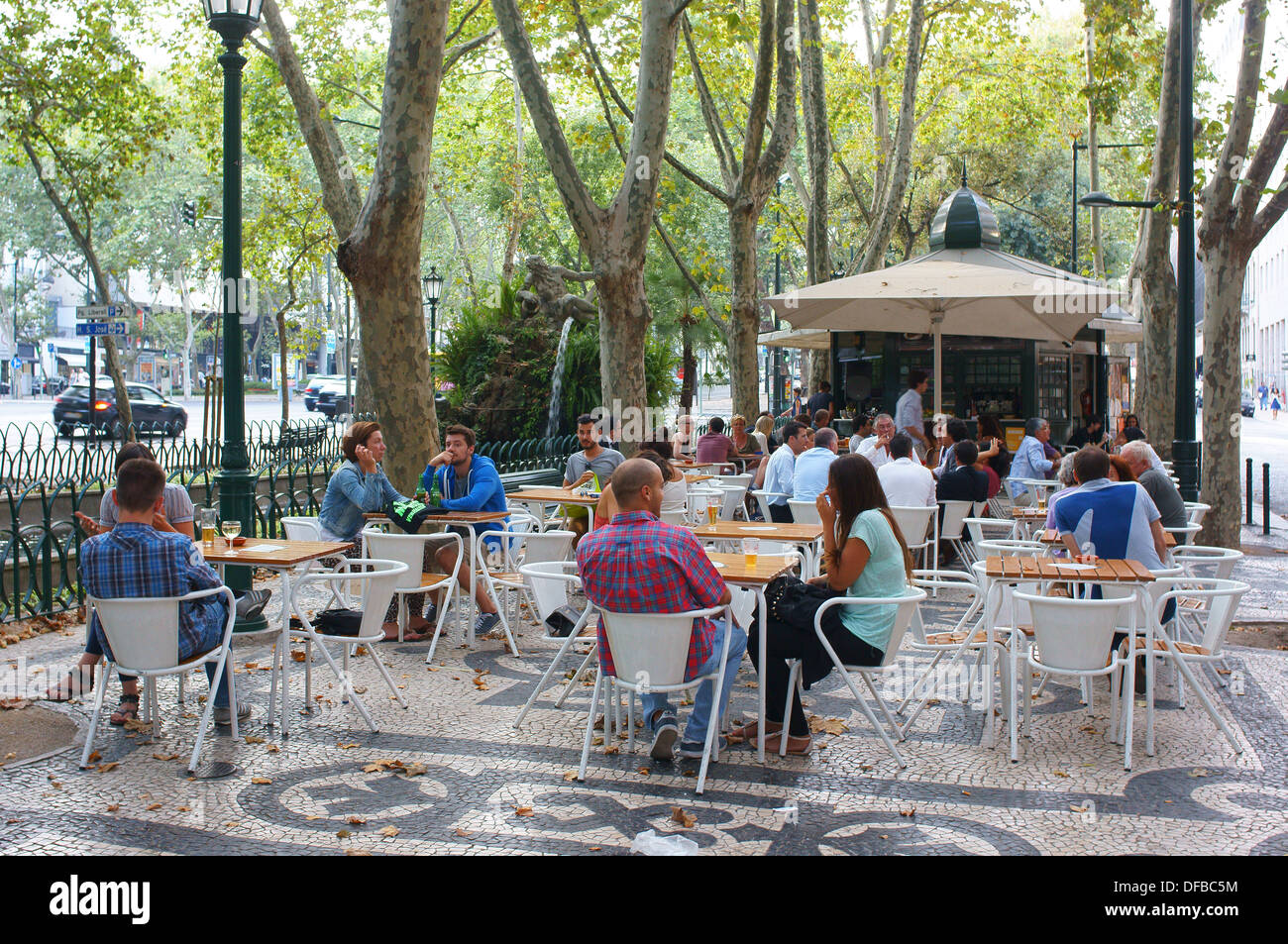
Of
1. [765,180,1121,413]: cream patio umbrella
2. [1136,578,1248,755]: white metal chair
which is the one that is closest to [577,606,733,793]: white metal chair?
[1136,578,1248,755]: white metal chair

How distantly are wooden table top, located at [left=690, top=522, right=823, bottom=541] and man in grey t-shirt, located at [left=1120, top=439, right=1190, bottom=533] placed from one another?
2.25 m

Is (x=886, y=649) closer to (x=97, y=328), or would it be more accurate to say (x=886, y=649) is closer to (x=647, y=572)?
(x=647, y=572)

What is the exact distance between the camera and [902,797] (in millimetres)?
4949

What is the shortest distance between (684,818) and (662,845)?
0.32 metres

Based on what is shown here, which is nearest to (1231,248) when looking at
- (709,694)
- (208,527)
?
(709,694)

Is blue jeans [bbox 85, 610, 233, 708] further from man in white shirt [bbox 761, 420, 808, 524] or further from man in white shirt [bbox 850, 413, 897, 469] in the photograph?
man in white shirt [bbox 850, 413, 897, 469]

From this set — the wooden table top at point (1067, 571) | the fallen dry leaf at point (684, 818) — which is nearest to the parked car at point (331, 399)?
the wooden table top at point (1067, 571)

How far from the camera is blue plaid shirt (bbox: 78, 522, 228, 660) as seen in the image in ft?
17.2

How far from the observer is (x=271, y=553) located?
6.19m

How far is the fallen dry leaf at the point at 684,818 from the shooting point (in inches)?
180

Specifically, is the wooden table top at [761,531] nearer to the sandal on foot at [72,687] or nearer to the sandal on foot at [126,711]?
the sandal on foot at [126,711]

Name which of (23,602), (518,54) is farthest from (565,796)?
(518,54)

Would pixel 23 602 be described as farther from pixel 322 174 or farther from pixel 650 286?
pixel 650 286

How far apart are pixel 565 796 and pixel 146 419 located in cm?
3067
